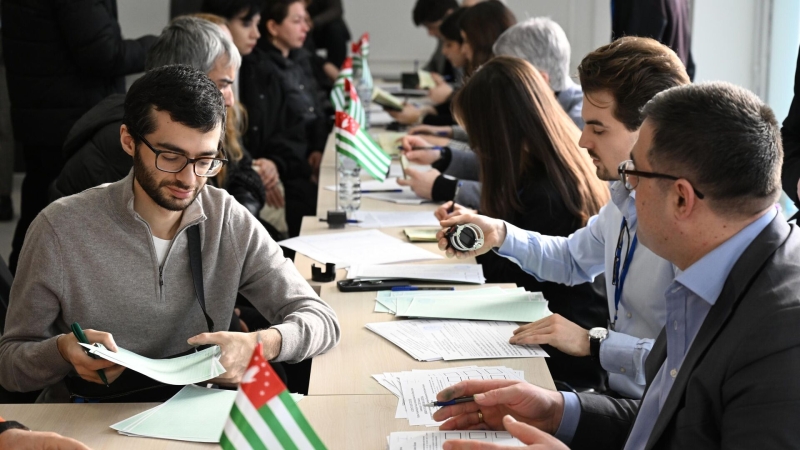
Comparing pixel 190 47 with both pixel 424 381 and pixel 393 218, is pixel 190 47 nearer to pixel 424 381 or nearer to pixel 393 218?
pixel 393 218

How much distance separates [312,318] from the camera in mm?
1980

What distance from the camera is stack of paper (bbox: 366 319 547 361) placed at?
193 cm

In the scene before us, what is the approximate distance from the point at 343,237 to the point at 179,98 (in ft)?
3.79

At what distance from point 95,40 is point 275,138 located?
124 centimetres

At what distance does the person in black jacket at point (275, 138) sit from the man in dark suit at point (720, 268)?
3453mm

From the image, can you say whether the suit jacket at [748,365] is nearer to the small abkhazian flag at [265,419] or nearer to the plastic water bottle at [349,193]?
the small abkhazian flag at [265,419]

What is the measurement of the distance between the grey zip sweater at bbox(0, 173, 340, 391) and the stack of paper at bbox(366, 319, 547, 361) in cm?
16

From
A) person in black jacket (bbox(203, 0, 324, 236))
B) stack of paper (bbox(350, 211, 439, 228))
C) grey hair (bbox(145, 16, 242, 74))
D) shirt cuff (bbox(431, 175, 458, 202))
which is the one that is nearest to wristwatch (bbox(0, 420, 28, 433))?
grey hair (bbox(145, 16, 242, 74))

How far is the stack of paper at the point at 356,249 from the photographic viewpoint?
268 centimetres

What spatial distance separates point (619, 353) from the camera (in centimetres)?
198

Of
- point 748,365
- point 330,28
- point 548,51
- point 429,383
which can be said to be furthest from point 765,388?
point 330,28

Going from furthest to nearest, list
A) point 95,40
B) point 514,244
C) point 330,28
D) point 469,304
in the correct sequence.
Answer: point 330,28, point 95,40, point 514,244, point 469,304

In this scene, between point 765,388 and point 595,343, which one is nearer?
point 765,388

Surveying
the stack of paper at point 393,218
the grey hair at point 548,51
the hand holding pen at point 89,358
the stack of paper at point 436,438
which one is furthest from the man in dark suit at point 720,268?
the grey hair at point 548,51
